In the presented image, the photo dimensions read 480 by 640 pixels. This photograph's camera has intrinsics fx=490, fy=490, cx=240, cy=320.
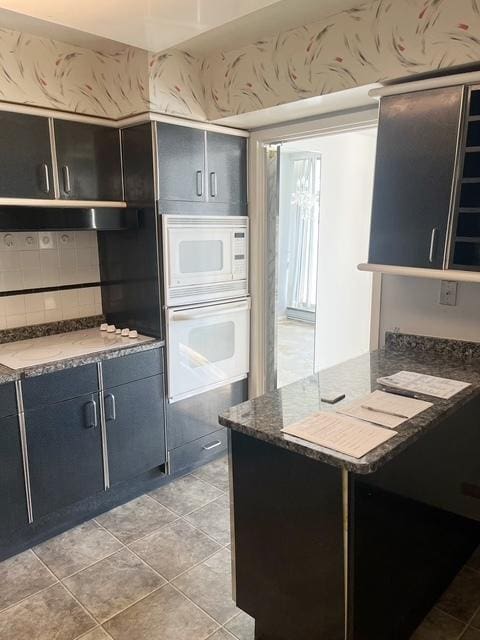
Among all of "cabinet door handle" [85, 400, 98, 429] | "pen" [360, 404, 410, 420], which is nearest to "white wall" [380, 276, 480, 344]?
"pen" [360, 404, 410, 420]

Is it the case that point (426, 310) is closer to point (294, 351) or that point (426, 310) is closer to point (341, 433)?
point (341, 433)


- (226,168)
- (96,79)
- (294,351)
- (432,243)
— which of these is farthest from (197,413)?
(96,79)

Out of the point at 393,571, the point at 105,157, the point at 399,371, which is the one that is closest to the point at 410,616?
the point at 393,571

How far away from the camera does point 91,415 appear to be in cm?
248

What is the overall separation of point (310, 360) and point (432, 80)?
2.71 m

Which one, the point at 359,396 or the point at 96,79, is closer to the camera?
the point at 359,396

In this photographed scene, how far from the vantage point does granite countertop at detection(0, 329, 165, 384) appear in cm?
224

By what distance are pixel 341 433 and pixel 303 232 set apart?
426cm

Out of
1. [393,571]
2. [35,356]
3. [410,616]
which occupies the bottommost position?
[410,616]

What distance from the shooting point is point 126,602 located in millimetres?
2029

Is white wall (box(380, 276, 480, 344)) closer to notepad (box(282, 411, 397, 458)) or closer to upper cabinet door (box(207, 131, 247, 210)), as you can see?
notepad (box(282, 411, 397, 458))

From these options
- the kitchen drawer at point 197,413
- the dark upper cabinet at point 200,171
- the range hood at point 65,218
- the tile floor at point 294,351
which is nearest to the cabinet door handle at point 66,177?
the range hood at point 65,218

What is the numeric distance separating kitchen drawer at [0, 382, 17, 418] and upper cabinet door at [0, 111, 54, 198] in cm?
91

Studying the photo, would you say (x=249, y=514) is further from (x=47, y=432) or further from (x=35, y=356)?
(x=35, y=356)
